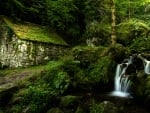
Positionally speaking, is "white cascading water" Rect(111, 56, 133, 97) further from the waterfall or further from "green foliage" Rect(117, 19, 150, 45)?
"green foliage" Rect(117, 19, 150, 45)

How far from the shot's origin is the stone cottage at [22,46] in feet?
62.6

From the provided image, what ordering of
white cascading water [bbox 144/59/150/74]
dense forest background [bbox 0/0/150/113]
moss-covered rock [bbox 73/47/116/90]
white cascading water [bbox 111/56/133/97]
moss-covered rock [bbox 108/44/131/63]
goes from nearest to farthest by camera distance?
dense forest background [bbox 0/0/150/113]
white cascading water [bbox 111/56/133/97]
moss-covered rock [bbox 73/47/116/90]
white cascading water [bbox 144/59/150/74]
moss-covered rock [bbox 108/44/131/63]

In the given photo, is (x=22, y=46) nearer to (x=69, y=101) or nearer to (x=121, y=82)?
(x=121, y=82)

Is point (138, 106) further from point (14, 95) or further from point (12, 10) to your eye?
point (12, 10)

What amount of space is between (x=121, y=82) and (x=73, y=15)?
12.6m

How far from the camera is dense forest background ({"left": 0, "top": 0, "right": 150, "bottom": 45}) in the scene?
72.5 feet

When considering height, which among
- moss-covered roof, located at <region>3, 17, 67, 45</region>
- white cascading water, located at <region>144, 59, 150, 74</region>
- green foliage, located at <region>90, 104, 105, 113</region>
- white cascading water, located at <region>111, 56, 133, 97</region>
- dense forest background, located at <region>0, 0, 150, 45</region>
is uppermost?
dense forest background, located at <region>0, 0, 150, 45</region>

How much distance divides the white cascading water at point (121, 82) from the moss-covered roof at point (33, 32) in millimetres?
7694

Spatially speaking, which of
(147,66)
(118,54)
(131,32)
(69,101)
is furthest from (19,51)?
(69,101)

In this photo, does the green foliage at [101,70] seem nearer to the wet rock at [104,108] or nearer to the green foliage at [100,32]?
the wet rock at [104,108]

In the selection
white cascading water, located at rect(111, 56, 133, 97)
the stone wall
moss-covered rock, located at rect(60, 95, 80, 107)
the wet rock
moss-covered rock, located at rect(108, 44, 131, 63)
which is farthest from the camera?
the stone wall

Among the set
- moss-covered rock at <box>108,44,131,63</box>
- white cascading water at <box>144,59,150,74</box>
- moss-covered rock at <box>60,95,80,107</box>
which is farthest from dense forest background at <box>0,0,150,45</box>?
moss-covered rock at <box>60,95,80,107</box>

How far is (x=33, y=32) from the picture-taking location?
68.1ft

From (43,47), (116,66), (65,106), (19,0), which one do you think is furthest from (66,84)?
(19,0)
